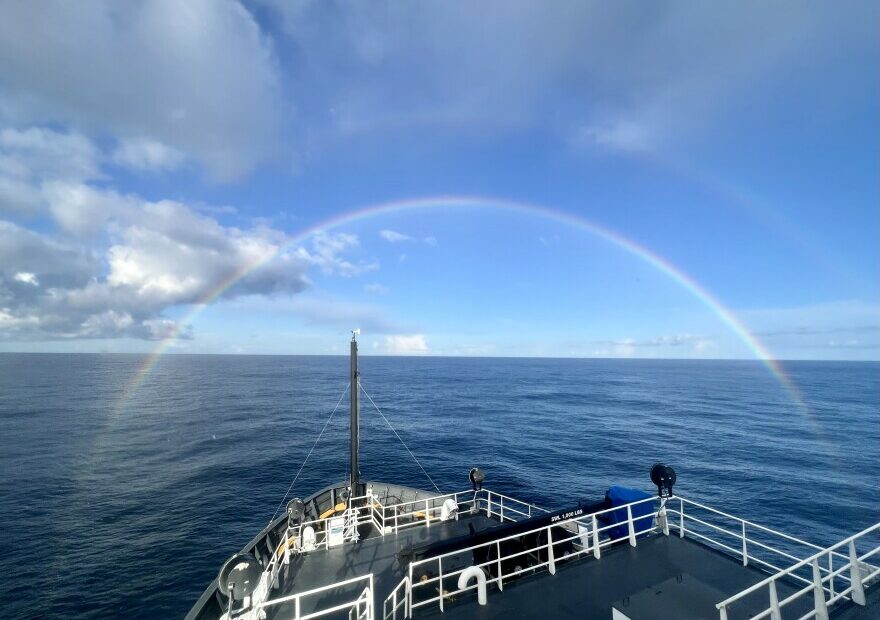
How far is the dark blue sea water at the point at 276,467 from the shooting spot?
25.9 metres

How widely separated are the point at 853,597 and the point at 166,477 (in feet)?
166

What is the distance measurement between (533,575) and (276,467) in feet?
132

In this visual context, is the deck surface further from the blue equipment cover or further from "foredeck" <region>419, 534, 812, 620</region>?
the blue equipment cover

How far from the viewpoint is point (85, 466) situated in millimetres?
45406

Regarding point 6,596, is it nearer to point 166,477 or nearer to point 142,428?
point 166,477

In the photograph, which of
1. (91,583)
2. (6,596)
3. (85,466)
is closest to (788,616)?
(91,583)

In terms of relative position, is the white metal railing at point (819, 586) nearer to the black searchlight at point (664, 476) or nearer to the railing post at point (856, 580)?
the railing post at point (856, 580)

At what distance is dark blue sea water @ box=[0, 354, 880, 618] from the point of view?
84.8 feet

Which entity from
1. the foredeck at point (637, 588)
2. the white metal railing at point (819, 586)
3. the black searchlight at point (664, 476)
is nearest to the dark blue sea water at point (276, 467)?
the foredeck at point (637, 588)

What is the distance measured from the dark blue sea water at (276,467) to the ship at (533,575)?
1350 cm

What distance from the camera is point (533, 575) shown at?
39.3 feet

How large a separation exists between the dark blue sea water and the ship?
13.5 metres

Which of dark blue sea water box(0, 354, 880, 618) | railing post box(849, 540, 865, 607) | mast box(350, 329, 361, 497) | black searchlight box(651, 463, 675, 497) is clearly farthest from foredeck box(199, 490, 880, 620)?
dark blue sea water box(0, 354, 880, 618)

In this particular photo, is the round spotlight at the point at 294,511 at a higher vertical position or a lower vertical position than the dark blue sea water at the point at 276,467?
higher
